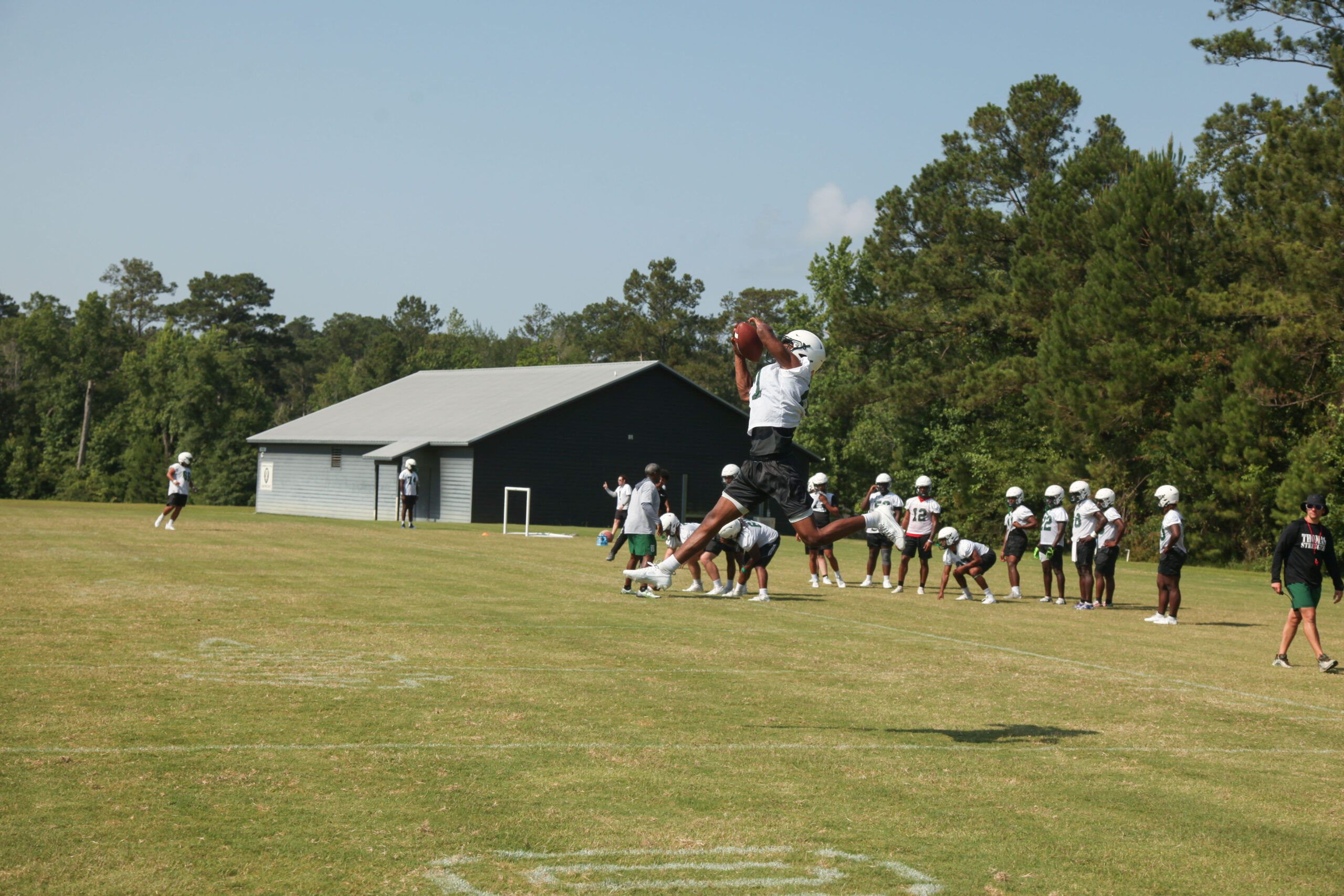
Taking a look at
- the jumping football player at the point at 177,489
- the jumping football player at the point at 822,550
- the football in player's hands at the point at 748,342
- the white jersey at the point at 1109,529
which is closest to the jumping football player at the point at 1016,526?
the white jersey at the point at 1109,529

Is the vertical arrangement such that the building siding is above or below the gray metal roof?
below

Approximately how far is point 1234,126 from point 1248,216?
17.4m

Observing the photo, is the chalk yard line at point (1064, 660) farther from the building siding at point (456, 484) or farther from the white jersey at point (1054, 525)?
the building siding at point (456, 484)

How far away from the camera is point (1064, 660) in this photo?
14523 mm

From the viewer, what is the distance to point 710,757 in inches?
343

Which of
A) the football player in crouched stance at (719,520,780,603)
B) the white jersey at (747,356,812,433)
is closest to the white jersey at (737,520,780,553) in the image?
the football player in crouched stance at (719,520,780,603)

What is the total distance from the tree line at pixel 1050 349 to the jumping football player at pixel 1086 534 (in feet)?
54.9

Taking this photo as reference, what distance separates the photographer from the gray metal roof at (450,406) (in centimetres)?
5425

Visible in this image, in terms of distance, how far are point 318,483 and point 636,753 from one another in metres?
53.2

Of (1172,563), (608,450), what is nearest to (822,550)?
(1172,563)

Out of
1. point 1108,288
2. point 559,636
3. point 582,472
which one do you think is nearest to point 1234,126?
point 1108,288

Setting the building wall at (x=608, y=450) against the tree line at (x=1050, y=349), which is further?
the building wall at (x=608, y=450)

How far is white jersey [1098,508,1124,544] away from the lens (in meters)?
21.7

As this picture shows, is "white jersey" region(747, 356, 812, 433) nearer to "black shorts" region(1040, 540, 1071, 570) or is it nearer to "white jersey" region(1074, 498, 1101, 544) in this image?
"white jersey" region(1074, 498, 1101, 544)
